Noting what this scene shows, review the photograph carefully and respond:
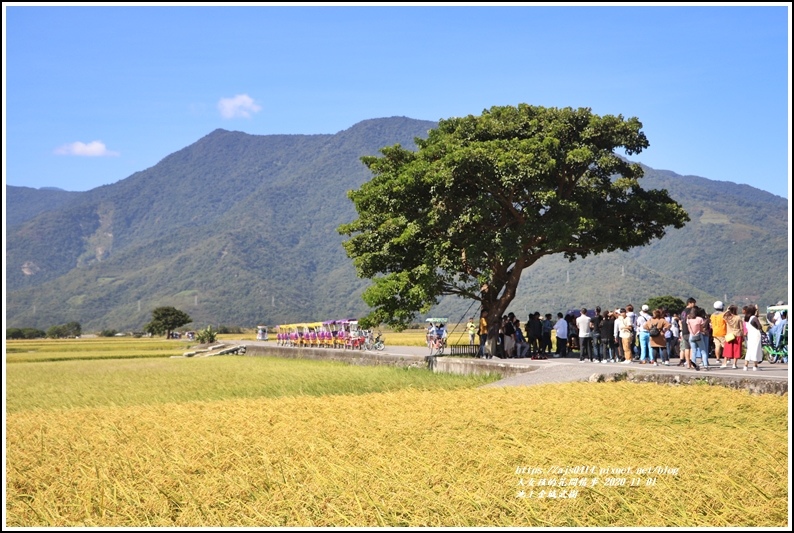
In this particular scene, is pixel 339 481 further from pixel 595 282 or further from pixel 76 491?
pixel 595 282

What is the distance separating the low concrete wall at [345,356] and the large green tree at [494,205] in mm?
1330

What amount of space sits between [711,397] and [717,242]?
134 metres

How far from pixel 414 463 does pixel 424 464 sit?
0.34ft

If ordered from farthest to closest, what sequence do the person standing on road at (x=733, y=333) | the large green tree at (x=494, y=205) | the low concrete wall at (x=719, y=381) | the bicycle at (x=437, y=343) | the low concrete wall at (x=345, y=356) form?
the bicycle at (x=437, y=343), the low concrete wall at (x=345, y=356), the large green tree at (x=494, y=205), the person standing on road at (x=733, y=333), the low concrete wall at (x=719, y=381)

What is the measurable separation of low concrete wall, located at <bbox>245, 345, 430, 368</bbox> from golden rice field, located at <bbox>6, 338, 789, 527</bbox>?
12.3 metres

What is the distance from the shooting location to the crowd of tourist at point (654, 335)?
16609 mm

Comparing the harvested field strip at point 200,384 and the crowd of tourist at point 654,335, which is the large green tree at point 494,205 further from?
the harvested field strip at point 200,384

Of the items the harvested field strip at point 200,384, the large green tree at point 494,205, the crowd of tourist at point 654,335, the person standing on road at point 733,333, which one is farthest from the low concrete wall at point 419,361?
the person standing on road at point 733,333

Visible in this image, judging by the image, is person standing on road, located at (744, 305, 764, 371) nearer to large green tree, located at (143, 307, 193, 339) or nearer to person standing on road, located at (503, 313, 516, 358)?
person standing on road, located at (503, 313, 516, 358)

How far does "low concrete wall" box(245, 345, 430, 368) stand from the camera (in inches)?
981

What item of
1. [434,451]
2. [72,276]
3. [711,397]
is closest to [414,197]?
[711,397]

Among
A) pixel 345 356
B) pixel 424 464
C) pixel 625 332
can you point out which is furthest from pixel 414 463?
pixel 345 356

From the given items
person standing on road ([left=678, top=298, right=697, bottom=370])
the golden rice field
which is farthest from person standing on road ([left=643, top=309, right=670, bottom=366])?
the golden rice field

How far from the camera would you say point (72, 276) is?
188m
